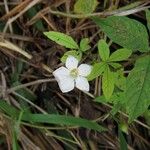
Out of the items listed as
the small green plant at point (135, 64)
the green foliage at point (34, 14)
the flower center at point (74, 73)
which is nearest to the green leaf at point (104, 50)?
the small green plant at point (135, 64)

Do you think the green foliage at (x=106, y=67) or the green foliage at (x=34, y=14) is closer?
the green foliage at (x=106, y=67)

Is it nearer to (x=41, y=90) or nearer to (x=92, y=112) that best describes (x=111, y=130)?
(x=92, y=112)

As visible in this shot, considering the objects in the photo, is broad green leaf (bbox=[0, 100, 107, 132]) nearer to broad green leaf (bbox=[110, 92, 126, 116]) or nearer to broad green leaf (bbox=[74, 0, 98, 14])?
broad green leaf (bbox=[110, 92, 126, 116])

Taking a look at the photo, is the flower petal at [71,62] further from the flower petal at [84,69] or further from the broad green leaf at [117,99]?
the broad green leaf at [117,99]

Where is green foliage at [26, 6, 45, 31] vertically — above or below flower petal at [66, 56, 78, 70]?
above

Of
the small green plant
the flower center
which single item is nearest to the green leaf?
the small green plant

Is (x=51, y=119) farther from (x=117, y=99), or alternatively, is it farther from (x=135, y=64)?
(x=135, y=64)

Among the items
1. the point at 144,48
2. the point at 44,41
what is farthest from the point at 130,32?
the point at 44,41

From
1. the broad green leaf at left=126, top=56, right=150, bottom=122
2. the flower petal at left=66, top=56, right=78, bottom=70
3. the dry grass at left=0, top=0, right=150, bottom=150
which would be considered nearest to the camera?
the broad green leaf at left=126, top=56, right=150, bottom=122
